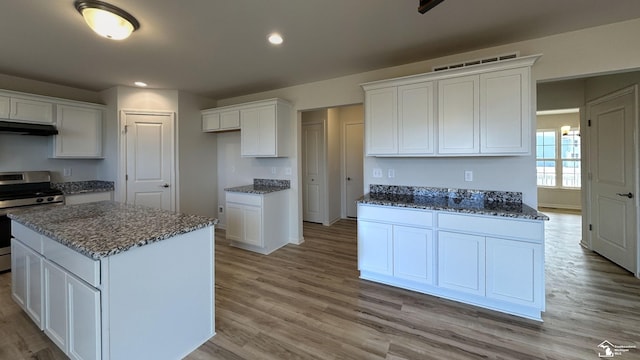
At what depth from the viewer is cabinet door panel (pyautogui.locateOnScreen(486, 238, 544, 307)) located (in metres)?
2.17

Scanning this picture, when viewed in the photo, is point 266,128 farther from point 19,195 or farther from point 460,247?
point 19,195

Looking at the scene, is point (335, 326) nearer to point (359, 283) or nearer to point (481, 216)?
point (359, 283)

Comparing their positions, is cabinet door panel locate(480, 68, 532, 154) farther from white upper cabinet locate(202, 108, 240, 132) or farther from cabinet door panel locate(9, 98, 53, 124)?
cabinet door panel locate(9, 98, 53, 124)

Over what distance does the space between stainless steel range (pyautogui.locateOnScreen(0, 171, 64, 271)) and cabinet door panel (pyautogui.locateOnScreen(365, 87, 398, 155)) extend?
168 inches

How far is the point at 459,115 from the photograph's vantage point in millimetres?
2643

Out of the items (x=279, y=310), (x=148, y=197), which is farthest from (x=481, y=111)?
(x=148, y=197)

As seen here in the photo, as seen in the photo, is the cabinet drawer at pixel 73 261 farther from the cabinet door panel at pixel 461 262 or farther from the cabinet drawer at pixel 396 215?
the cabinet door panel at pixel 461 262

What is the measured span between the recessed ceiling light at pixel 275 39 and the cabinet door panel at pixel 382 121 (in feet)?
3.69

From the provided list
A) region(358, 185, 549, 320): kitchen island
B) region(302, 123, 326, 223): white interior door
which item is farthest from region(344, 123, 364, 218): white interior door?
region(358, 185, 549, 320): kitchen island

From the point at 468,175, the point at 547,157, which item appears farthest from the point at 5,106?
the point at 547,157

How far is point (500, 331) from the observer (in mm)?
2053

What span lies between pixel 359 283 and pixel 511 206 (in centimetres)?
170

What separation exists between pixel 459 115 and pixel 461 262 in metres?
1.43

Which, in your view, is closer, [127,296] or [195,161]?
[127,296]
